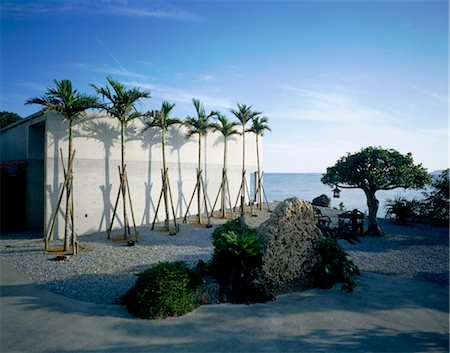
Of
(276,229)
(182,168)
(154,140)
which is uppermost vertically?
(154,140)

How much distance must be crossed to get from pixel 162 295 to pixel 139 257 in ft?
16.9

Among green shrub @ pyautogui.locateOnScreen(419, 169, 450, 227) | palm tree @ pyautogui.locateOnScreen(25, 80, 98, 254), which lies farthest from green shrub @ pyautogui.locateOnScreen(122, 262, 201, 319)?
green shrub @ pyautogui.locateOnScreen(419, 169, 450, 227)

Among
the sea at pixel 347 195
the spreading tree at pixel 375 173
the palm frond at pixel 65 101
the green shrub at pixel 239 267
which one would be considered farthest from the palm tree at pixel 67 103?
the sea at pixel 347 195

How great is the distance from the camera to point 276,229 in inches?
303

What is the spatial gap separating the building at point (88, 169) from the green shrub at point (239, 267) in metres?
9.89

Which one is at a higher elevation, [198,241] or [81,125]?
[81,125]

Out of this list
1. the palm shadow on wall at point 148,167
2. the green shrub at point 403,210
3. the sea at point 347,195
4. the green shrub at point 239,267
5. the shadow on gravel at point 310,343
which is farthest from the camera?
the sea at point 347,195

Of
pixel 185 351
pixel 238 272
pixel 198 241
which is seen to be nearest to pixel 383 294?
pixel 238 272

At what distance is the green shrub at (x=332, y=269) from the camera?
24.9 feet

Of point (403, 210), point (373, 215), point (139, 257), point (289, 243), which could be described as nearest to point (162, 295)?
point (289, 243)

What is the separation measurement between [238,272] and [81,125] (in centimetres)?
1201

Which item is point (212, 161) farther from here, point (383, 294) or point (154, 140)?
point (383, 294)

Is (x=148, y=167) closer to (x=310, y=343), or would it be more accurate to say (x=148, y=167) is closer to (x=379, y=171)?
(x=379, y=171)

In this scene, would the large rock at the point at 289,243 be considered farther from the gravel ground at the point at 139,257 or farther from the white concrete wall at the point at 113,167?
the white concrete wall at the point at 113,167
